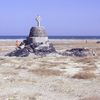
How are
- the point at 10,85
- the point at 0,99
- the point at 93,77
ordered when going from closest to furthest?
the point at 0,99 < the point at 10,85 < the point at 93,77

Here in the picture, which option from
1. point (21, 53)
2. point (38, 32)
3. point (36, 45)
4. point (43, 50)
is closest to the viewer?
point (21, 53)

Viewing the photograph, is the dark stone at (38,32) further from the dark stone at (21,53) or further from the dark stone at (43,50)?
the dark stone at (21,53)

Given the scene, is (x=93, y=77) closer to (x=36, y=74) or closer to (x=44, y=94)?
(x=36, y=74)

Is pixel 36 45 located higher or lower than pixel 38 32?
lower

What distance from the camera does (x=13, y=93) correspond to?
19547mm

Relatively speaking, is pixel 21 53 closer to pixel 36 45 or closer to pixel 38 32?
pixel 36 45

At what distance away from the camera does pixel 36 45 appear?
165 feet

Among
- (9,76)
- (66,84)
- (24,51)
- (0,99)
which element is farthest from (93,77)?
(24,51)

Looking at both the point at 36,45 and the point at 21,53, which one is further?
the point at 36,45

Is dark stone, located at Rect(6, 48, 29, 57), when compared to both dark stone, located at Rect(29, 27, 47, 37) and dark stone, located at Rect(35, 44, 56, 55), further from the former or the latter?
dark stone, located at Rect(29, 27, 47, 37)

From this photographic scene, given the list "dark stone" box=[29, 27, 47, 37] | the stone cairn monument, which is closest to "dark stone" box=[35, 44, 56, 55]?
the stone cairn monument

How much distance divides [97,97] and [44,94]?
2.95 metres

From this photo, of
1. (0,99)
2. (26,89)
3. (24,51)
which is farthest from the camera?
(24,51)

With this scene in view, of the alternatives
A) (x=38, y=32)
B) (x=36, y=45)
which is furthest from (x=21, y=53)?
(x=38, y=32)
